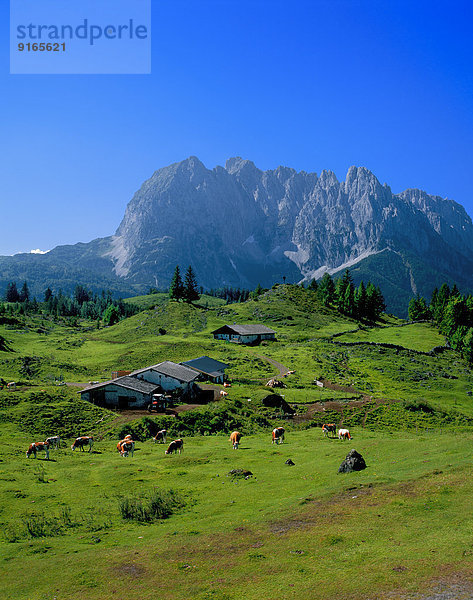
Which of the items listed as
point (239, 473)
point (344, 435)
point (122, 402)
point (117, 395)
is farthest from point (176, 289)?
point (239, 473)

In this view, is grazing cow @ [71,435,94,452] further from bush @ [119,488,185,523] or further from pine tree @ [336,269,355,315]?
pine tree @ [336,269,355,315]

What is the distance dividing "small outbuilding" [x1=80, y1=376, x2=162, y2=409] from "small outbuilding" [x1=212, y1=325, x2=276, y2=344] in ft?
239

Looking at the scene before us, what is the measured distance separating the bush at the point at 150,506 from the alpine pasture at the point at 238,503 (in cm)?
10

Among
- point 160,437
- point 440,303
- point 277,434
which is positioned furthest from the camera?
point 440,303

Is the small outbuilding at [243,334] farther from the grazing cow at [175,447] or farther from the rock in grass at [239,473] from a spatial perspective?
the rock in grass at [239,473]

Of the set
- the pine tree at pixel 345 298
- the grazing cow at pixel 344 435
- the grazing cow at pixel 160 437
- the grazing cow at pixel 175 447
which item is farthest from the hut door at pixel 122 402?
the pine tree at pixel 345 298

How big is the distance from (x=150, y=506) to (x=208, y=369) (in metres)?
57.7

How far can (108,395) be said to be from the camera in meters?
61.5

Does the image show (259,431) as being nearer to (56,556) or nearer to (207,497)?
(207,497)

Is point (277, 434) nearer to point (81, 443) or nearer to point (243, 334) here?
point (81, 443)

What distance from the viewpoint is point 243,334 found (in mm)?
133500

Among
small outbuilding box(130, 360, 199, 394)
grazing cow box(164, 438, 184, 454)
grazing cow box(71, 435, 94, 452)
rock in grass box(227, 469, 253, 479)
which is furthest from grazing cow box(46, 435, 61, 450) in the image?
small outbuilding box(130, 360, 199, 394)

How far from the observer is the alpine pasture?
1662 centimetres

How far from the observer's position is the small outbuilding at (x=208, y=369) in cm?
8294
